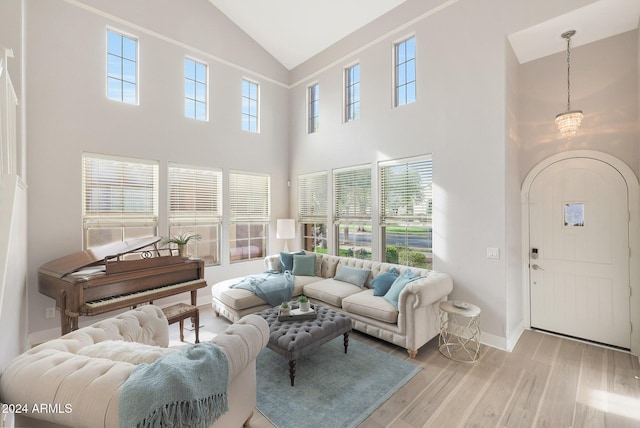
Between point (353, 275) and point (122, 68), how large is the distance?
4.71 m

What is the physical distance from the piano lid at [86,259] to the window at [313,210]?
3055 millimetres

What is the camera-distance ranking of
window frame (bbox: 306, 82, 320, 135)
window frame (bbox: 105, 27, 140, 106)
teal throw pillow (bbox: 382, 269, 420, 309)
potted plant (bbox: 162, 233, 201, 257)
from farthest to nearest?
window frame (bbox: 306, 82, 320, 135), potted plant (bbox: 162, 233, 201, 257), window frame (bbox: 105, 27, 140, 106), teal throw pillow (bbox: 382, 269, 420, 309)

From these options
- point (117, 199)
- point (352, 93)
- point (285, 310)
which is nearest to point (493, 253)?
point (285, 310)

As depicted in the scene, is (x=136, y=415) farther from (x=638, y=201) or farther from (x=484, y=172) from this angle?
(x=638, y=201)

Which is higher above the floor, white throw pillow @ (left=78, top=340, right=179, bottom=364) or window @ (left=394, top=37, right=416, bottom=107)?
window @ (left=394, top=37, right=416, bottom=107)

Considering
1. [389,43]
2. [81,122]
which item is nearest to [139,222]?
[81,122]

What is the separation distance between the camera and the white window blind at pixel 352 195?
193 inches

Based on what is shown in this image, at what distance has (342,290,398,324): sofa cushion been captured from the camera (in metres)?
3.24

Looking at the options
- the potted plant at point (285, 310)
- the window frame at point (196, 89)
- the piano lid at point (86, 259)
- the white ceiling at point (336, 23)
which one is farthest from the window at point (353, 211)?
the piano lid at point (86, 259)

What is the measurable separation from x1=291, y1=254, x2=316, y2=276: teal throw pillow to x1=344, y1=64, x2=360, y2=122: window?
2695 mm

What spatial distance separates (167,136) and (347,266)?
3.65 m

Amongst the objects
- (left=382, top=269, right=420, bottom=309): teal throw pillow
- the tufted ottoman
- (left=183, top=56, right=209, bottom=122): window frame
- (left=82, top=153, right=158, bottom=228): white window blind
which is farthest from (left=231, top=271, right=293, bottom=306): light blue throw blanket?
(left=183, top=56, right=209, bottom=122): window frame

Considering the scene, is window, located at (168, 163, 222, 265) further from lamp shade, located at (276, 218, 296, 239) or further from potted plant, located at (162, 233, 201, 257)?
lamp shade, located at (276, 218, 296, 239)

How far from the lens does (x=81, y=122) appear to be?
12.4 feet
